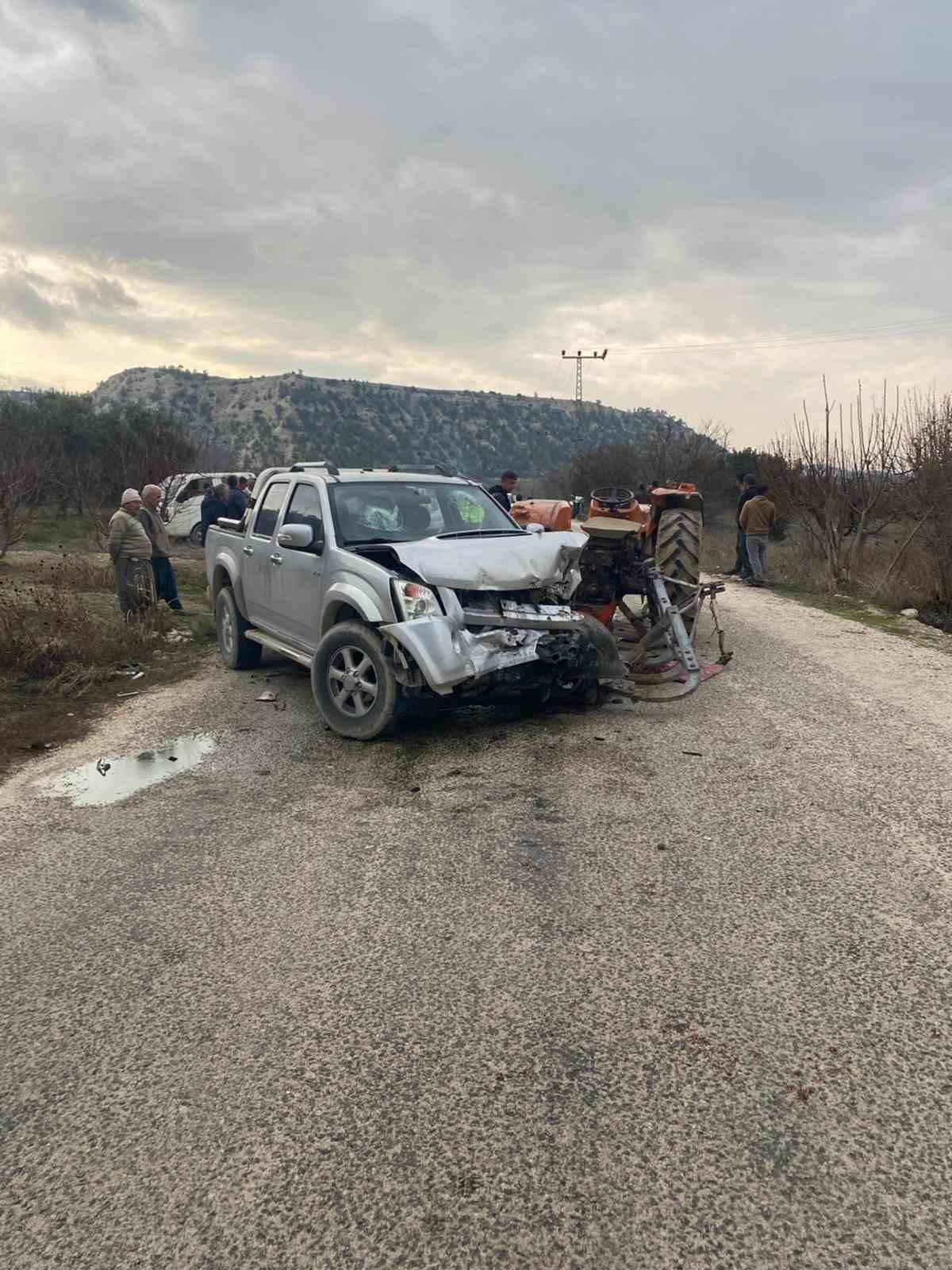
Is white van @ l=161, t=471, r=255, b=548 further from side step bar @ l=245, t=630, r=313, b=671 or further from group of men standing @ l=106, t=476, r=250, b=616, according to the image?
side step bar @ l=245, t=630, r=313, b=671

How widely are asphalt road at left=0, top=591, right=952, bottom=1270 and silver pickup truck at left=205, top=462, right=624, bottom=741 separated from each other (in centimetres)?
73

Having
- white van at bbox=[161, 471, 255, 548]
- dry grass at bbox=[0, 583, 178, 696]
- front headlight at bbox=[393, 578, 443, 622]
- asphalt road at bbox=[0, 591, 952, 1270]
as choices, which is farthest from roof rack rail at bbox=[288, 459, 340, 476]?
white van at bbox=[161, 471, 255, 548]

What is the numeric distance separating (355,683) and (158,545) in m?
6.29

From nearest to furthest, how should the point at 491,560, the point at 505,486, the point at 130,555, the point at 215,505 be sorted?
the point at 491,560, the point at 130,555, the point at 505,486, the point at 215,505

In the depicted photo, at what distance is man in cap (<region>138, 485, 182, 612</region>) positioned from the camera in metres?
10.9

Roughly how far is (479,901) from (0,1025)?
1878 mm

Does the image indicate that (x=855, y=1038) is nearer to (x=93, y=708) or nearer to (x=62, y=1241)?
(x=62, y=1241)

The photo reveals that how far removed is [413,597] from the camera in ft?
18.1

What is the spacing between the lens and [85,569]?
13289 millimetres

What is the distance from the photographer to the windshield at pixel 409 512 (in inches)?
257

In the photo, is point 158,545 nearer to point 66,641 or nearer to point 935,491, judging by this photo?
point 66,641

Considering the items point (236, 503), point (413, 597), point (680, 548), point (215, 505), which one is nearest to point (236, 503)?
point (236, 503)

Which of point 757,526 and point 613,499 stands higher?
point 613,499

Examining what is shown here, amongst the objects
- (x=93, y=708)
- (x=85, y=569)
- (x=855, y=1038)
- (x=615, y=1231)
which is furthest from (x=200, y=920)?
(x=85, y=569)
